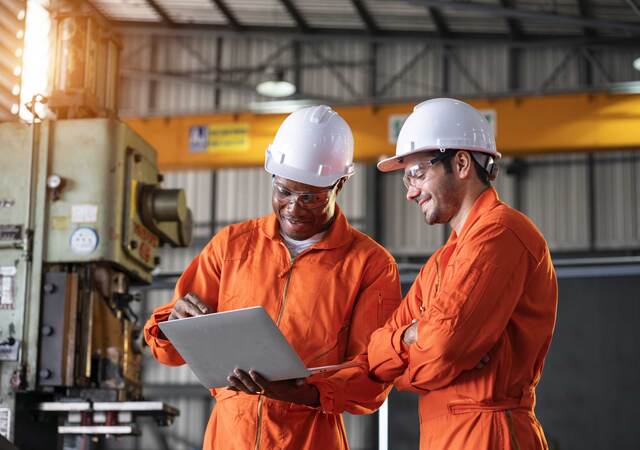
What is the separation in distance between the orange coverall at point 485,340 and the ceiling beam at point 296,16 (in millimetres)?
13589

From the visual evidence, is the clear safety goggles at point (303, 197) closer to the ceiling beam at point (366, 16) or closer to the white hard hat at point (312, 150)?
the white hard hat at point (312, 150)

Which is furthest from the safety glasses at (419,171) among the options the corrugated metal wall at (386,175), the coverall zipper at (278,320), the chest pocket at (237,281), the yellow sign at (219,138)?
the corrugated metal wall at (386,175)

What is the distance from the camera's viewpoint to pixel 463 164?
3.20 metres

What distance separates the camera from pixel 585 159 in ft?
55.5

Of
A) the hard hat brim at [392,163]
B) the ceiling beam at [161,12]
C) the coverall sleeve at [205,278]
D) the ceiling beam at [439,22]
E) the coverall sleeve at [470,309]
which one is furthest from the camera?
the ceiling beam at [161,12]

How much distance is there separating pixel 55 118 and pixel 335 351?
2.73m

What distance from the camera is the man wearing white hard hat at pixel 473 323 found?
2.81 m

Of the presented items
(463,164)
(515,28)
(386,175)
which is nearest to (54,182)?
(463,164)

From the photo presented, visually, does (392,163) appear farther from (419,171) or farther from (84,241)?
(84,241)

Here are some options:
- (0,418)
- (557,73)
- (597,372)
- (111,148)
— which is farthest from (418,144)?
A: (557,73)

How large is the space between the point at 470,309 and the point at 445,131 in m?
0.71

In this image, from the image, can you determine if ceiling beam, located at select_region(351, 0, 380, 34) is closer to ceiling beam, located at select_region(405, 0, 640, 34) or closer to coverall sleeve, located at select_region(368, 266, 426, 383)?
ceiling beam, located at select_region(405, 0, 640, 34)

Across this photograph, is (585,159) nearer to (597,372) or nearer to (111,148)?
(597,372)

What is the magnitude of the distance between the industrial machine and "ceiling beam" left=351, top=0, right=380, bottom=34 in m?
11.1
